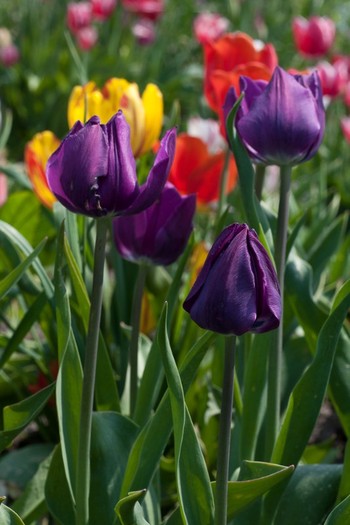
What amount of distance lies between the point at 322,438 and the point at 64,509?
35.2 inches

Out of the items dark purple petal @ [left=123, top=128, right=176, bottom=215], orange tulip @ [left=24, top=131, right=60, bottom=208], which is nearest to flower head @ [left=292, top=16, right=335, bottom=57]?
orange tulip @ [left=24, top=131, right=60, bottom=208]

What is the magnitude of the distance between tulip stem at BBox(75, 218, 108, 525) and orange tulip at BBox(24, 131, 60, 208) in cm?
56

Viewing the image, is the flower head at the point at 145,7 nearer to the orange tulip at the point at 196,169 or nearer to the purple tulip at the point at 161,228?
the orange tulip at the point at 196,169

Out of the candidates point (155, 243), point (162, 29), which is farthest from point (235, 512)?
point (162, 29)

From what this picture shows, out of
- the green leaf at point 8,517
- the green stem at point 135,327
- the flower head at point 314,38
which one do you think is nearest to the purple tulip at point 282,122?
the green stem at point 135,327

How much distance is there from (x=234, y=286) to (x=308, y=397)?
0.32m

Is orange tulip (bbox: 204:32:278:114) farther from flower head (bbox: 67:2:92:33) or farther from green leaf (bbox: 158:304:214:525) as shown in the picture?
flower head (bbox: 67:2:92:33)

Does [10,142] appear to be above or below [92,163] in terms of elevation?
below

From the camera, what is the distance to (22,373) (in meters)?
1.78

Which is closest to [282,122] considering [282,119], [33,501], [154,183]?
[282,119]

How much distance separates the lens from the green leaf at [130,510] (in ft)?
3.10

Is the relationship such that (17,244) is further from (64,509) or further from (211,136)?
(211,136)

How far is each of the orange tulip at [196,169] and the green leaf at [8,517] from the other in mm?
873

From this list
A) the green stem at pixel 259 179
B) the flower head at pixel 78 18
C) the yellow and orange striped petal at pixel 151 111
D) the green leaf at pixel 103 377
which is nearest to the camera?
the green leaf at pixel 103 377
